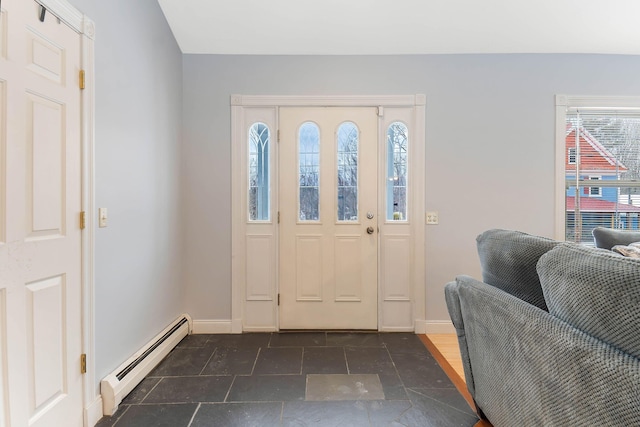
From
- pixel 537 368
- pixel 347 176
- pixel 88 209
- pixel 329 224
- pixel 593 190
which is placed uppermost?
pixel 347 176

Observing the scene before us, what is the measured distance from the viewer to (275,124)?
2.73m

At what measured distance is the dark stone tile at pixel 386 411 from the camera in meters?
1.58

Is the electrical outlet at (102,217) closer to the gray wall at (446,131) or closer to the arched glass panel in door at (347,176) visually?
the gray wall at (446,131)

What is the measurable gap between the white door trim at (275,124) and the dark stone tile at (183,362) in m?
0.41

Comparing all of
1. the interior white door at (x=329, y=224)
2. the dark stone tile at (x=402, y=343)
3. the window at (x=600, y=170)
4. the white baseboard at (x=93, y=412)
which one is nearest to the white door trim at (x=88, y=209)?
the white baseboard at (x=93, y=412)

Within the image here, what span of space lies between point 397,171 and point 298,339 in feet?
5.64

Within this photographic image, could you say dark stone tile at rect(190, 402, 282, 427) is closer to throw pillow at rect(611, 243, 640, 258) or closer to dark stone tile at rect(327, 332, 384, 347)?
dark stone tile at rect(327, 332, 384, 347)

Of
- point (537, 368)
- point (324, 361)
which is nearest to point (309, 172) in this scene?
point (324, 361)

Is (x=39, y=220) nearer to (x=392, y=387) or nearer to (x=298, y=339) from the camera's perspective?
(x=298, y=339)

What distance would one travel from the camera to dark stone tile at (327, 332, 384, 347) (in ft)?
8.10

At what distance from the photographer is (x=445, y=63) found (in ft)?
8.81

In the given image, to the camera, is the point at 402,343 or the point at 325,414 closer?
the point at 325,414

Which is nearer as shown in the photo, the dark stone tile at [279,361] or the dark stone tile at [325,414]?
the dark stone tile at [325,414]

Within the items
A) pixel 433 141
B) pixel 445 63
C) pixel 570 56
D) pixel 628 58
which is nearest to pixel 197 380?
pixel 433 141
